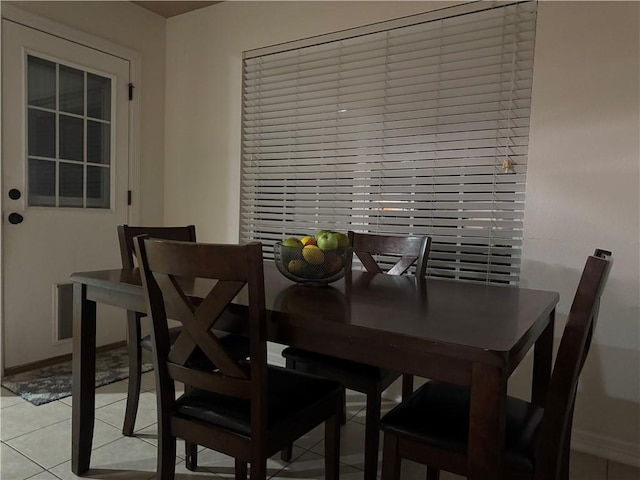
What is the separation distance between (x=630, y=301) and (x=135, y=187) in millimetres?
3126

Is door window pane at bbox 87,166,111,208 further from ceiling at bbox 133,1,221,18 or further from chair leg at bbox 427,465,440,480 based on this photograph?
chair leg at bbox 427,465,440,480

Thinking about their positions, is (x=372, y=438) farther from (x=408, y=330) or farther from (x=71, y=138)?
(x=71, y=138)

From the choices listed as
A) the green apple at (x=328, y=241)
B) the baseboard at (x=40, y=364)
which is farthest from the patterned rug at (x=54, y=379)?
the green apple at (x=328, y=241)

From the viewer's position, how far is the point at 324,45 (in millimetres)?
2879

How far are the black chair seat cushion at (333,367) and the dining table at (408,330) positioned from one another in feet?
0.98

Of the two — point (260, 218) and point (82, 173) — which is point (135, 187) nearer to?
point (82, 173)

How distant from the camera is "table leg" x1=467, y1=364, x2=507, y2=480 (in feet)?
3.16

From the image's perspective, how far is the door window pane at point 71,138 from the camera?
2980 mm

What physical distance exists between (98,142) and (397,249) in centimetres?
229

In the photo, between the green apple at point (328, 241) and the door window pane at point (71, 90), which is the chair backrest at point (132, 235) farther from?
the door window pane at point (71, 90)

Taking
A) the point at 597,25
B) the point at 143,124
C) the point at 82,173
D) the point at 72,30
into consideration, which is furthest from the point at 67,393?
the point at 597,25

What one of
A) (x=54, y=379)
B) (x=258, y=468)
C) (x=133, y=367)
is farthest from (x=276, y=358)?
(x=258, y=468)

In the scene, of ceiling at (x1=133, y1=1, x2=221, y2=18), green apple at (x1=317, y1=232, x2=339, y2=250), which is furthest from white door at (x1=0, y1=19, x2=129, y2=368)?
green apple at (x1=317, y1=232, x2=339, y2=250)

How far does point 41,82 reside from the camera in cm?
284
